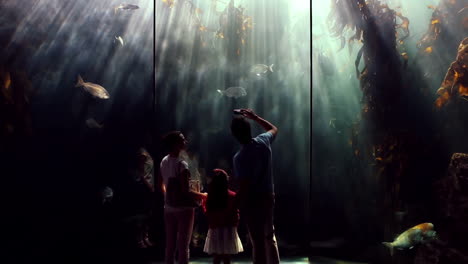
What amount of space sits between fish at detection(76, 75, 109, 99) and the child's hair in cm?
404

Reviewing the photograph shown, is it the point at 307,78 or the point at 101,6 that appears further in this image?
the point at 307,78

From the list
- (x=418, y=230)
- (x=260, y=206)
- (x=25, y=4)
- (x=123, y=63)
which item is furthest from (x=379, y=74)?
(x=25, y=4)

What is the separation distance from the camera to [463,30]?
5.73 meters

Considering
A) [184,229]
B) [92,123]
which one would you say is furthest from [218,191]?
[92,123]

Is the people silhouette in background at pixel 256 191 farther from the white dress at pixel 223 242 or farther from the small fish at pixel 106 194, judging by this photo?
the small fish at pixel 106 194

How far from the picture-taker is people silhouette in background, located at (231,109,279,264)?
421cm

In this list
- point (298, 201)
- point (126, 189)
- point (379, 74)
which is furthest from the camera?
point (298, 201)

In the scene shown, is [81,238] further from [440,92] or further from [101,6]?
[440,92]

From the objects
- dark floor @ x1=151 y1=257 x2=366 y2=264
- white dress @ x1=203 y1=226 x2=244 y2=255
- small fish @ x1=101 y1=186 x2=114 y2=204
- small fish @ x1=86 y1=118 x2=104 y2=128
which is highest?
small fish @ x1=86 y1=118 x2=104 y2=128

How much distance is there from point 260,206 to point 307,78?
310 inches

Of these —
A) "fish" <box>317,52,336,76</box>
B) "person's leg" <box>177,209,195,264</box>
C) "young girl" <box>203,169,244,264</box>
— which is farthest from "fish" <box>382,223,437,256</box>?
"fish" <box>317,52,336,76</box>

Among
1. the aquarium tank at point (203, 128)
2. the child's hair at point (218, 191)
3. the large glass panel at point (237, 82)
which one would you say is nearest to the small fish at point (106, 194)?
the aquarium tank at point (203, 128)

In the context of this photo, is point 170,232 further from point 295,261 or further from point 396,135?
point 295,261

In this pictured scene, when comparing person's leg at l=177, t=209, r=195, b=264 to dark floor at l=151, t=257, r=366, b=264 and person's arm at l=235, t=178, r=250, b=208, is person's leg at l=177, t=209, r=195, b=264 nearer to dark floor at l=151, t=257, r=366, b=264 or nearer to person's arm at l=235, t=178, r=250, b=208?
person's arm at l=235, t=178, r=250, b=208
